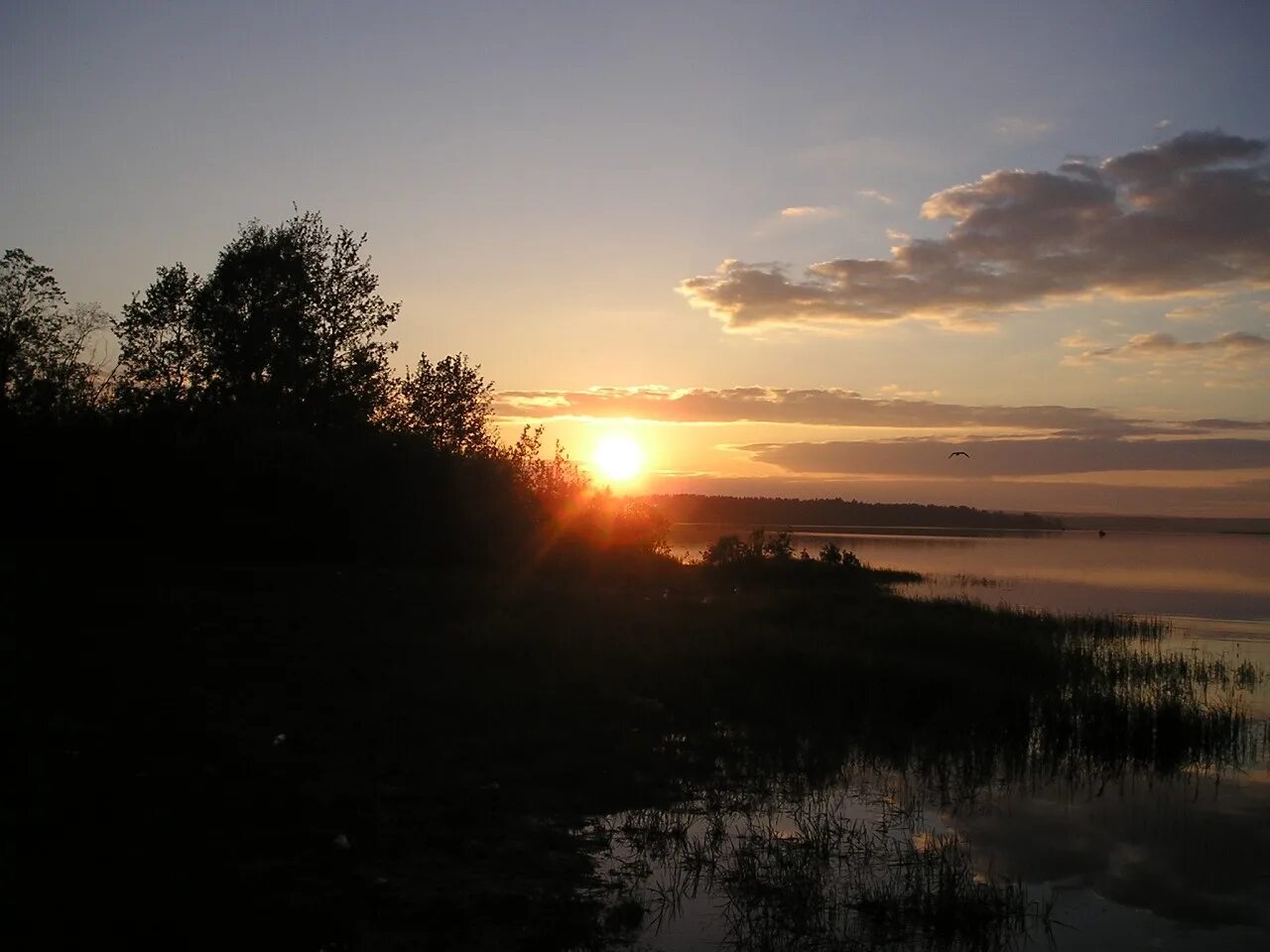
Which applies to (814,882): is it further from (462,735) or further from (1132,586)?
(1132,586)

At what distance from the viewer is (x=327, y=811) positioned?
9617mm

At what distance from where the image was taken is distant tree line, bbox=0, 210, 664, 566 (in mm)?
29078

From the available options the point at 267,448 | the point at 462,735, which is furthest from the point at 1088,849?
the point at 267,448

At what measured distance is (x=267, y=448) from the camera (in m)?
31.2

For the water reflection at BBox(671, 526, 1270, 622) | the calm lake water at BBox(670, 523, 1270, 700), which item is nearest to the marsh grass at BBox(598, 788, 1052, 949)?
the calm lake water at BBox(670, 523, 1270, 700)

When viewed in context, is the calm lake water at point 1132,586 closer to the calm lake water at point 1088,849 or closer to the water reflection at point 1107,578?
the water reflection at point 1107,578

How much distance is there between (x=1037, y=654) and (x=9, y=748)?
1971 centimetres

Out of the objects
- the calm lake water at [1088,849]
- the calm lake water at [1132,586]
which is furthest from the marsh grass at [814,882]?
the calm lake water at [1132,586]

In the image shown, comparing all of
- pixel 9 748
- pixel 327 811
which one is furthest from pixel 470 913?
pixel 9 748

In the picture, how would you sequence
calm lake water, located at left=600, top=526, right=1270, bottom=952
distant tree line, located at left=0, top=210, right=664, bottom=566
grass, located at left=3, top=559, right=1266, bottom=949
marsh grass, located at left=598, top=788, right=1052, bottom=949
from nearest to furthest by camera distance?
1. grass, located at left=3, top=559, right=1266, bottom=949
2. marsh grass, located at left=598, top=788, right=1052, bottom=949
3. calm lake water, located at left=600, top=526, right=1270, bottom=952
4. distant tree line, located at left=0, top=210, right=664, bottom=566

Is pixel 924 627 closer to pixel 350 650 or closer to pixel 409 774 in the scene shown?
pixel 350 650

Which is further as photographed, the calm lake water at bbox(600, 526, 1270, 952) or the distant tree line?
the distant tree line

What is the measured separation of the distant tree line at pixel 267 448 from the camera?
29078mm

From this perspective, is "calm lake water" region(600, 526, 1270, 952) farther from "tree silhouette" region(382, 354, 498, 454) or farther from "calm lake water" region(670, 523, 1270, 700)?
"tree silhouette" region(382, 354, 498, 454)
